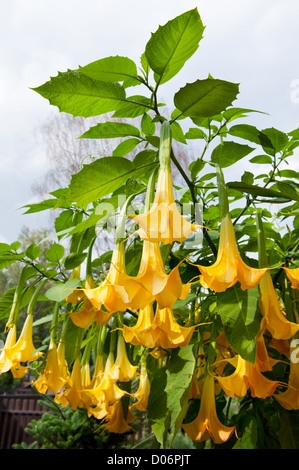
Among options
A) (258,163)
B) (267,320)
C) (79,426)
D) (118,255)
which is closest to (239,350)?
(267,320)

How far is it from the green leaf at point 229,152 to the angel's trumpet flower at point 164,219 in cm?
26

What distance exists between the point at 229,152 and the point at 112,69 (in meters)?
0.26

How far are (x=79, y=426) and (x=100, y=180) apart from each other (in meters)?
2.61

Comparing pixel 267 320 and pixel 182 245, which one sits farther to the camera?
pixel 182 245

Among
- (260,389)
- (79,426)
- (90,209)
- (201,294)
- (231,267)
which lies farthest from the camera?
(79,426)

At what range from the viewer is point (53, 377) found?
31.6 inches

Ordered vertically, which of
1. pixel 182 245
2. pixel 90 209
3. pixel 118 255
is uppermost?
pixel 90 209

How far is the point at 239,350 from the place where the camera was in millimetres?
488

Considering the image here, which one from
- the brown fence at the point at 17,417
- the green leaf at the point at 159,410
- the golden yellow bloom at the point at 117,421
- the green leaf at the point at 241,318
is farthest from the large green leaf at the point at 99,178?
the brown fence at the point at 17,417

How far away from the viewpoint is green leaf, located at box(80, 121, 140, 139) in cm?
69

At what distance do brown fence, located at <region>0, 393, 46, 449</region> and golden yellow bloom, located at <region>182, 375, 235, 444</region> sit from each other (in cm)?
543

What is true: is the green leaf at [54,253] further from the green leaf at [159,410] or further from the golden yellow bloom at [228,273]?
the golden yellow bloom at [228,273]

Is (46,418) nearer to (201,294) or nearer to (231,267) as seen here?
(201,294)
